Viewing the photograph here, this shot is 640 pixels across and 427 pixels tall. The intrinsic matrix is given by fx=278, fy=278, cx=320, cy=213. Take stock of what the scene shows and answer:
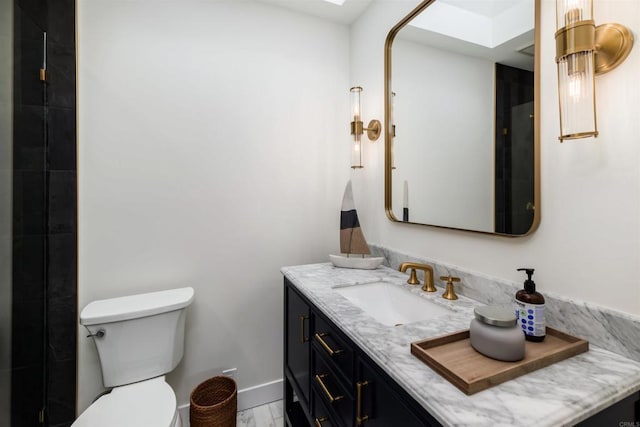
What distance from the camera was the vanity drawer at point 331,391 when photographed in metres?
0.91

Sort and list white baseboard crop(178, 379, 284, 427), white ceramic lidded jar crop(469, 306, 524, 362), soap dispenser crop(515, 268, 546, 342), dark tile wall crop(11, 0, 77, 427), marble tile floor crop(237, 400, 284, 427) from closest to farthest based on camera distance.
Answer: white ceramic lidded jar crop(469, 306, 524, 362) < soap dispenser crop(515, 268, 546, 342) < dark tile wall crop(11, 0, 77, 427) < marble tile floor crop(237, 400, 284, 427) < white baseboard crop(178, 379, 284, 427)

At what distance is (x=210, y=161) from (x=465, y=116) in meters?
1.34

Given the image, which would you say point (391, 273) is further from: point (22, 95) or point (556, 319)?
point (22, 95)

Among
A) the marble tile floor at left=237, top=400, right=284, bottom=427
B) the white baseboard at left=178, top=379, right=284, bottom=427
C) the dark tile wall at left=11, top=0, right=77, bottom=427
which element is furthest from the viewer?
the white baseboard at left=178, top=379, right=284, bottom=427

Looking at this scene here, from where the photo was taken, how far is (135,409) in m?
1.13

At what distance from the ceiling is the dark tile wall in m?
1.14

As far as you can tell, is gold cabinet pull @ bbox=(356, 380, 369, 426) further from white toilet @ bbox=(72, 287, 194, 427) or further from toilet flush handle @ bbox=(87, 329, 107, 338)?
toilet flush handle @ bbox=(87, 329, 107, 338)

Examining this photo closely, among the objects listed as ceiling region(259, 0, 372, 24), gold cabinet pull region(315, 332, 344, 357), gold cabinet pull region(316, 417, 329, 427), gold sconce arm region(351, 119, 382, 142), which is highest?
ceiling region(259, 0, 372, 24)

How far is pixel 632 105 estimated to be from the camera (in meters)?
0.70

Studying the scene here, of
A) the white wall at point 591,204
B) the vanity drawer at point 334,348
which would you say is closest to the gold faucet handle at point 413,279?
the white wall at point 591,204

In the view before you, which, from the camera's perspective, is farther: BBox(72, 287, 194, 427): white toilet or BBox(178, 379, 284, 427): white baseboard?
BBox(178, 379, 284, 427): white baseboard

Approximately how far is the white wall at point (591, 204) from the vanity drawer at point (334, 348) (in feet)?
2.00

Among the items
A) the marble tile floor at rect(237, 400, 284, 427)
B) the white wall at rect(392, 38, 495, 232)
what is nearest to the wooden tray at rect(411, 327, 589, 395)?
the white wall at rect(392, 38, 495, 232)

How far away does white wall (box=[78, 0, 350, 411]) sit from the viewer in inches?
56.0
